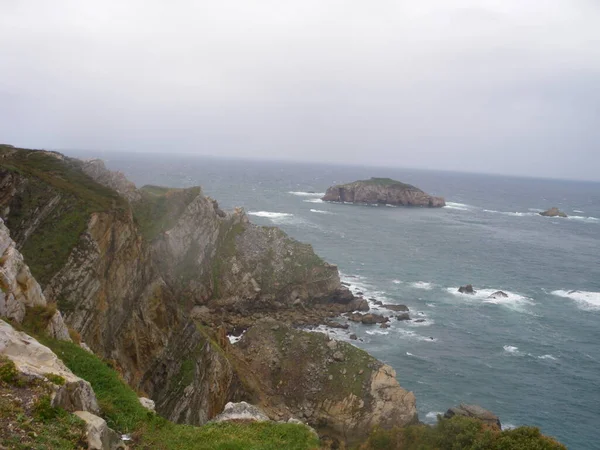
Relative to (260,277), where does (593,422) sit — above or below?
below

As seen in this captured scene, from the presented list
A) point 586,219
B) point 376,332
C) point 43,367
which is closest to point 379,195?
point 586,219

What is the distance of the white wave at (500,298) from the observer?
69250mm

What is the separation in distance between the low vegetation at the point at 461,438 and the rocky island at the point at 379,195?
155 m

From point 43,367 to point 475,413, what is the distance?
A: 34.7 metres

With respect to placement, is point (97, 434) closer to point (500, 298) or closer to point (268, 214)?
point (500, 298)

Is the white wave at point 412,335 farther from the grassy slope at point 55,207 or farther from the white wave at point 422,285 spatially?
the grassy slope at point 55,207

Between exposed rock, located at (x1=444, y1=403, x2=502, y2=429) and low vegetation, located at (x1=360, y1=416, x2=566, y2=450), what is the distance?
13.3 meters

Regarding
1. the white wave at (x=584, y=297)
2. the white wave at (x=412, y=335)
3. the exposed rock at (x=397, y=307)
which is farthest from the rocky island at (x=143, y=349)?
the white wave at (x=584, y=297)

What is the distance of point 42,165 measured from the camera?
45.8m

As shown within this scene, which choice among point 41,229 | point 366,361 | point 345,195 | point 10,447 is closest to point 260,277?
point 366,361

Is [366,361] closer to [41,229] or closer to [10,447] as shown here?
[41,229]

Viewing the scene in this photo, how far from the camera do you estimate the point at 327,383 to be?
130ft

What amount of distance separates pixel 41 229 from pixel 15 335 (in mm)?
22148

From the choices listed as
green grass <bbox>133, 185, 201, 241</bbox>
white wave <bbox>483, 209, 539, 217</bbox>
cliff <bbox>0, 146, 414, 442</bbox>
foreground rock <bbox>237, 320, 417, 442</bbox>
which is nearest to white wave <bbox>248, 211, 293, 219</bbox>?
green grass <bbox>133, 185, 201, 241</bbox>
